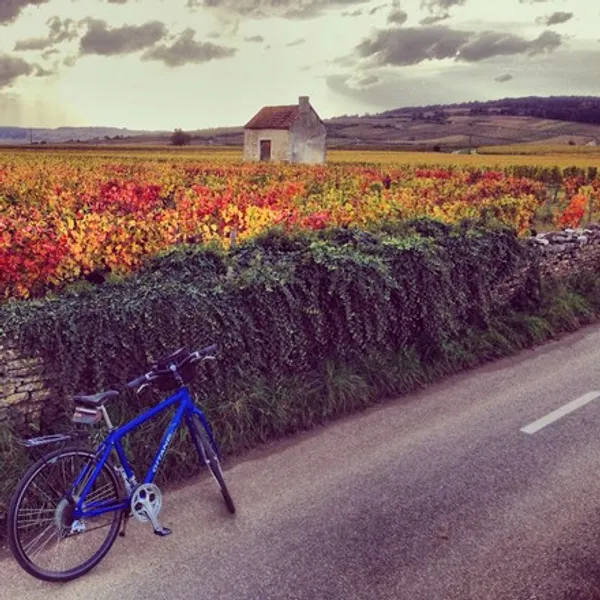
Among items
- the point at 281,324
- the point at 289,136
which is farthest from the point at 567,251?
the point at 289,136

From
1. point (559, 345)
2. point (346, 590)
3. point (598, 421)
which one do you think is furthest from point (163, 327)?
point (559, 345)

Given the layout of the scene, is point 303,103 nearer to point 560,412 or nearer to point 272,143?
point 272,143

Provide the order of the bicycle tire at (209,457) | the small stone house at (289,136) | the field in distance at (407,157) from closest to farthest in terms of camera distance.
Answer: the bicycle tire at (209,457)
the field in distance at (407,157)
the small stone house at (289,136)

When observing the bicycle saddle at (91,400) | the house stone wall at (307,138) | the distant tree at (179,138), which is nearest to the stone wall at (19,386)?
the bicycle saddle at (91,400)

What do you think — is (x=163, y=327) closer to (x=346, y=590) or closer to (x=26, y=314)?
(x=26, y=314)

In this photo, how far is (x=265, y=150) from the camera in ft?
185

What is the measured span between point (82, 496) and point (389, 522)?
2170mm

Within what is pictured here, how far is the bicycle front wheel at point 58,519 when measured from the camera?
13.5 ft

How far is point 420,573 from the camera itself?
4.27 m

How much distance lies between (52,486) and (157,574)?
901 millimetres

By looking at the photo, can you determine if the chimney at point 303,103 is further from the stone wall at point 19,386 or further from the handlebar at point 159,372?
the handlebar at point 159,372

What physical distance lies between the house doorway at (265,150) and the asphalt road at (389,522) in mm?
51207

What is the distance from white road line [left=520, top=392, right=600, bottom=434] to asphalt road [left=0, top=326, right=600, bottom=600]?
0.23 feet

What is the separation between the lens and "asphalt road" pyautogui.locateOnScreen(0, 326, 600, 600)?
4148 millimetres
